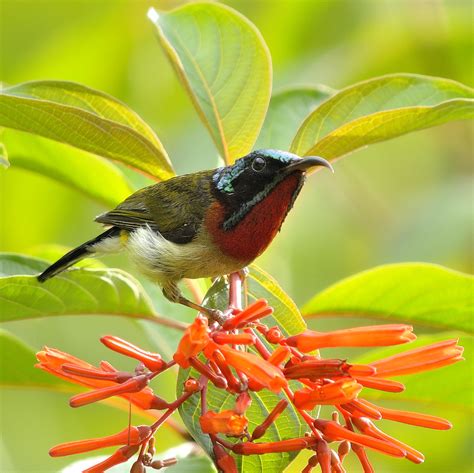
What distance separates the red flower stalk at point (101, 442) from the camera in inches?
96.8

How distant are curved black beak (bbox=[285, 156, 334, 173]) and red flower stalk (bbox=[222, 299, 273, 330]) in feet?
2.63

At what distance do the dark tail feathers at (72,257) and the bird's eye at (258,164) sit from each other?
0.83 metres

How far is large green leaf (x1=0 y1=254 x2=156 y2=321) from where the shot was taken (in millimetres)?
3305

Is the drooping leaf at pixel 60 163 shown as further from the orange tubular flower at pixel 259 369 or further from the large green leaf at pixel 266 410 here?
the orange tubular flower at pixel 259 369

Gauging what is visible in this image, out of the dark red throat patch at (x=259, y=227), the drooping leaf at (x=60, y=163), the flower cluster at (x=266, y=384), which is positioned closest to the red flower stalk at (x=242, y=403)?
the flower cluster at (x=266, y=384)

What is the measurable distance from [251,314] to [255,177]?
4.34 ft

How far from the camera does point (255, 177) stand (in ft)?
12.3

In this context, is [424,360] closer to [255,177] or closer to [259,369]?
[259,369]

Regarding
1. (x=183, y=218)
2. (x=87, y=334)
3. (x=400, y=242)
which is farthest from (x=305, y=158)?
(x=87, y=334)

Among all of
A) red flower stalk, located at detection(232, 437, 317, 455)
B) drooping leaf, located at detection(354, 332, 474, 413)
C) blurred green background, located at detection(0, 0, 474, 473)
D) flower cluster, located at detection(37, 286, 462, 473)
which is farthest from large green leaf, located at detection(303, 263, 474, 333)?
blurred green background, located at detection(0, 0, 474, 473)

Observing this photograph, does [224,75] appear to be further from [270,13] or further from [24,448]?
[24,448]

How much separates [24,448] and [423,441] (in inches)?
127

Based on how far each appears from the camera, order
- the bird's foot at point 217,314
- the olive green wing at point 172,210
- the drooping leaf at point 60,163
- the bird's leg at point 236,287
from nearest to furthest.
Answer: the bird's foot at point 217,314 → the bird's leg at point 236,287 → the drooping leaf at point 60,163 → the olive green wing at point 172,210

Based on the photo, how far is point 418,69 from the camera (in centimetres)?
687
